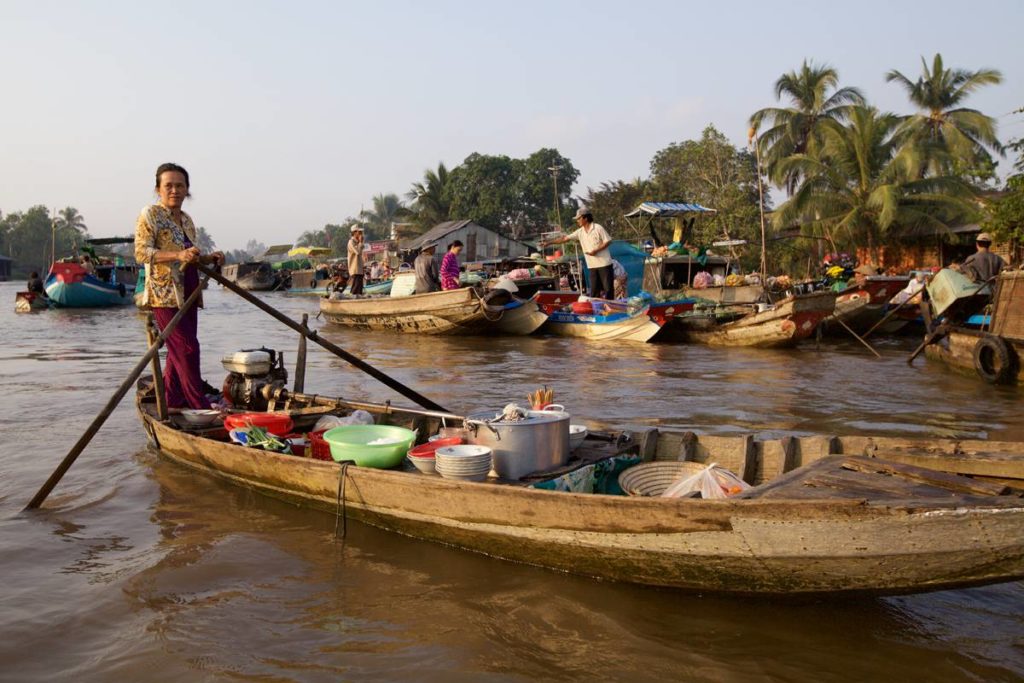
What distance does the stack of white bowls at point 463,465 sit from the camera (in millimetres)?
3520

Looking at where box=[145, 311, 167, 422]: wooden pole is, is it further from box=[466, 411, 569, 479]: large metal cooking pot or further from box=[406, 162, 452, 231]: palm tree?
box=[406, 162, 452, 231]: palm tree

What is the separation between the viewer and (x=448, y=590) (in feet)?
11.1

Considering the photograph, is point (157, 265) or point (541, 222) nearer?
point (157, 265)

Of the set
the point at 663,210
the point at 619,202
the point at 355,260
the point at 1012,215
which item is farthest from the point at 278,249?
the point at 1012,215

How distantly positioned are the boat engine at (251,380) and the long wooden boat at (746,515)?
1.29m

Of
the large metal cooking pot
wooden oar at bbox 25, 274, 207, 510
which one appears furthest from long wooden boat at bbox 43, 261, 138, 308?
the large metal cooking pot

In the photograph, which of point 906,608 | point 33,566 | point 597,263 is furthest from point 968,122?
point 33,566

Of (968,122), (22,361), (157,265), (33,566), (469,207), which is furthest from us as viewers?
(469,207)

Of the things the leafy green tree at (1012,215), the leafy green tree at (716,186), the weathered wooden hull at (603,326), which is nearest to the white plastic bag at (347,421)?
the weathered wooden hull at (603,326)

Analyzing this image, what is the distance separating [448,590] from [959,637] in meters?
2.13

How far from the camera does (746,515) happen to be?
281 cm

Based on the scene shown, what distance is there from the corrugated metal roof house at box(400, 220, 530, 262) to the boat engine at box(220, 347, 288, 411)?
27.7 metres

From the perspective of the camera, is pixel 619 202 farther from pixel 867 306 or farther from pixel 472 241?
pixel 867 306

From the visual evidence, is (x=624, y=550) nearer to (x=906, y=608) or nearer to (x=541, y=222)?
(x=906, y=608)
